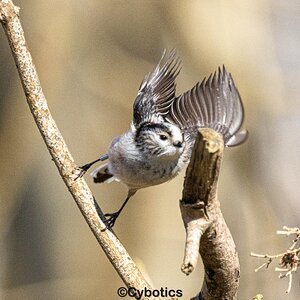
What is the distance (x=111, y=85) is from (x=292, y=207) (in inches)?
45.3

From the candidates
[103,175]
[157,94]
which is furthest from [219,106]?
[103,175]

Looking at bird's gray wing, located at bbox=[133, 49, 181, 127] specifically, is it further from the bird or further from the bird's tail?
the bird's tail

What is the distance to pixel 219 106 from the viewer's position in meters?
1.80

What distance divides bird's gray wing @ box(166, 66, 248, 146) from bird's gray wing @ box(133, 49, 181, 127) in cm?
20

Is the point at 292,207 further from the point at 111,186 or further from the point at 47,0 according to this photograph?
the point at 47,0

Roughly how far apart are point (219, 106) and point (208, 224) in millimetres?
475

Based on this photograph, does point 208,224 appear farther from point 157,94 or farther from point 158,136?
point 157,94

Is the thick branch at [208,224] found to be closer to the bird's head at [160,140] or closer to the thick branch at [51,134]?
the thick branch at [51,134]

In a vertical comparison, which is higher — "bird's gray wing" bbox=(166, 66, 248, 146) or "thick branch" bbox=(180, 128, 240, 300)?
"bird's gray wing" bbox=(166, 66, 248, 146)

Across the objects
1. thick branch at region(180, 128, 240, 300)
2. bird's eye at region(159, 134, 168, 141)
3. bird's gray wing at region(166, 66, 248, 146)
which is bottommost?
thick branch at region(180, 128, 240, 300)

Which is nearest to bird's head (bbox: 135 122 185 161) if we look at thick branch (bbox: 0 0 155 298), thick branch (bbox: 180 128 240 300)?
thick branch (bbox: 0 0 155 298)

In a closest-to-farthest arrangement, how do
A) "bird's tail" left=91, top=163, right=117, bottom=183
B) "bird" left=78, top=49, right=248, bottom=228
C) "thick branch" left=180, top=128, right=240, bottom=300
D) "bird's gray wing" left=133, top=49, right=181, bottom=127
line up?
"thick branch" left=180, top=128, right=240, bottom=300
"bird" left=78, top=49, right=248, bottom=228
"bird's gray wing" left=133, top=49, right=181, bottom=127
"bird's tail" left=91, top=163, right=117, bottom=183

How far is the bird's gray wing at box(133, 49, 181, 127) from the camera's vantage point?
2.16 meters

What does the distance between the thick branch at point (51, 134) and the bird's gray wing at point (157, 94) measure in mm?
497
